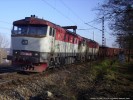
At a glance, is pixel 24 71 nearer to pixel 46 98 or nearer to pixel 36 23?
pixel 36 23

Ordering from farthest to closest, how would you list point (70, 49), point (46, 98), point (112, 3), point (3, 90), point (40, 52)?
Answer: point (70, 49), point (40, 52), point (112, 3), point (3, 90), point (46, 98)

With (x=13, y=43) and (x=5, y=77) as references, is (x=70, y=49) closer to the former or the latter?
(x=13, y=43)

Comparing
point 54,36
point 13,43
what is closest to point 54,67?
point 54,36

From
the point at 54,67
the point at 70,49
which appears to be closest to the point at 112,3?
the point at 54,67

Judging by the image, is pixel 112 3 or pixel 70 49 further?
pixel 70 49

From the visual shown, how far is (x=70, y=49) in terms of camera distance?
26516mm

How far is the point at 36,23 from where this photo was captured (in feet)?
60.8

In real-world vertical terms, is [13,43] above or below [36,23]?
below

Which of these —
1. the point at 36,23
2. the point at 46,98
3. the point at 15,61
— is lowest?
the point at 46,98

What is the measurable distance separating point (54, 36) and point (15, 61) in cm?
338

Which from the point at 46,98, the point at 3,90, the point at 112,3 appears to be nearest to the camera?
the point at 46,98

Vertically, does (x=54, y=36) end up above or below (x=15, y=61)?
above

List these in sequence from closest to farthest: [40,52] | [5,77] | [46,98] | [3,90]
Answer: [46,98], [3,90], [5,77], [40,52]

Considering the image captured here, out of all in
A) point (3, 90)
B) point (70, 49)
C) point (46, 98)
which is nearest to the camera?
point (46, 98)
